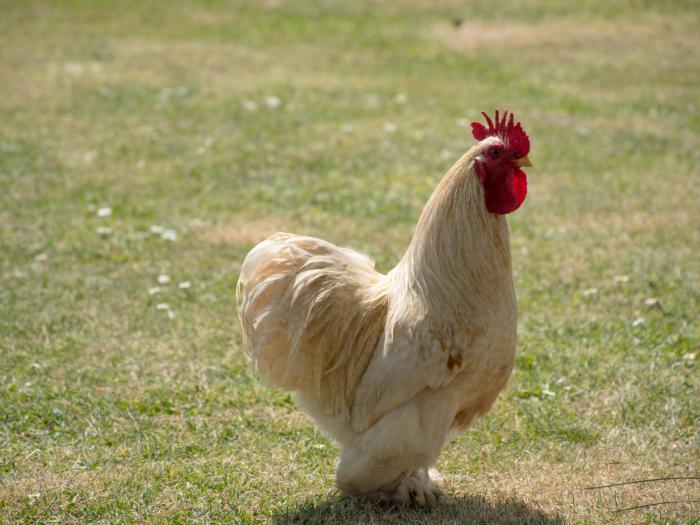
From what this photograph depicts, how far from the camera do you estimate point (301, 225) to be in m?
8.77

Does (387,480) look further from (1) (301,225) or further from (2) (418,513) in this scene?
(1) (301,225)

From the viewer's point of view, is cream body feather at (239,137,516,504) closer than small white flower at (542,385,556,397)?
Yes

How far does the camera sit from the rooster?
4.32 meters

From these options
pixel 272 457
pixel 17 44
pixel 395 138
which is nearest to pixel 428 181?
pixel 395 138

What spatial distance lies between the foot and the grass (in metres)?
0.08

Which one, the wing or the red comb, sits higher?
the red comb

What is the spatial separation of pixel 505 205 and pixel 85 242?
17.4 feet

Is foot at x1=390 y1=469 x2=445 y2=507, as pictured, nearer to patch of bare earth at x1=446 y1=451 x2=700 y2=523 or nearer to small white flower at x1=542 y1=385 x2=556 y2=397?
patch of bare earth at x1=446 y1=451 x2=700 y2=523

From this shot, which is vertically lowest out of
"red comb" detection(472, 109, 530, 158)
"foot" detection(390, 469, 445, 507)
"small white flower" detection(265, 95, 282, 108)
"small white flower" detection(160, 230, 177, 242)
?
"foot" detection(390, 469, 445, 507)

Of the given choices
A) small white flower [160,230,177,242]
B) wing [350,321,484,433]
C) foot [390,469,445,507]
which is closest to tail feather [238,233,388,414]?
wing [350,321,484,433]

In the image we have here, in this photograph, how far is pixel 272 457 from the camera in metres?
5.19

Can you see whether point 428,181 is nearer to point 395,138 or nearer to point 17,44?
point 395,138

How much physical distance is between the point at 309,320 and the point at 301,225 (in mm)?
4341

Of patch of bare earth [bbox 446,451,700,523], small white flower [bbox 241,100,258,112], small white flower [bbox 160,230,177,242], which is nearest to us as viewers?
patch of bare earth [bbox 446,451,700,523]
